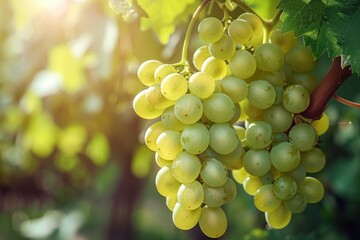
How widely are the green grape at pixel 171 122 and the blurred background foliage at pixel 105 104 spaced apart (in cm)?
16

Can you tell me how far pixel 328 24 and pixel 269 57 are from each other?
9 cm

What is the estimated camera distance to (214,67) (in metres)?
0.74

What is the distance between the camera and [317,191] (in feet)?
2.59

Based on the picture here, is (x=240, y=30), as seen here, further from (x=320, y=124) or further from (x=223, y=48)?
(x=320, y=124)

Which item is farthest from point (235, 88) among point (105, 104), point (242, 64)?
point (105, 104)

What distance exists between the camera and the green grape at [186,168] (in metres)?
0.68

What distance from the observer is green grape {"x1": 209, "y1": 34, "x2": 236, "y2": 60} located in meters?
0.72

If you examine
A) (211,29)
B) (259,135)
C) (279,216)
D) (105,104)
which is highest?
(211,29)

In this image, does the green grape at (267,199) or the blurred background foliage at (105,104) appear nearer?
the green grape at (267,199)

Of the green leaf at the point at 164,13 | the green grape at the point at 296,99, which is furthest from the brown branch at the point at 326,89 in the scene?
the green leaf at the point at 164,13

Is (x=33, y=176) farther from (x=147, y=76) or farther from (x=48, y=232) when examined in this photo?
(x=147, y=76)

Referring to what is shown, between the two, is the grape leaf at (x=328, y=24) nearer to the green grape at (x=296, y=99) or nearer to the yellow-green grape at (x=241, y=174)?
the green grape at (x=296, y=99)

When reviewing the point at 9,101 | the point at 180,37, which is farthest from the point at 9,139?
the point at 180,37

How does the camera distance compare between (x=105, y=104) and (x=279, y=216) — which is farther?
(x=105, y=104)
